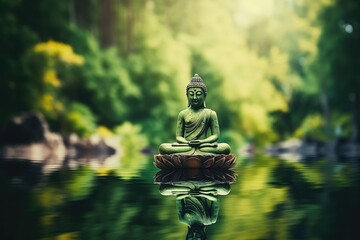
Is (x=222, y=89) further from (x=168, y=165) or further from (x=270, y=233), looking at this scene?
(x=270, y=233)

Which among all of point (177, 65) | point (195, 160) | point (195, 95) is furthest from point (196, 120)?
point (177, 65)

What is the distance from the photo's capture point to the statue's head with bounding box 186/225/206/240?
9.16 feet

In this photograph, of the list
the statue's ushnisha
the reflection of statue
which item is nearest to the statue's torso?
the statue's ushnisha

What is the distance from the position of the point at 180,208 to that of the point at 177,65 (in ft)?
58.8

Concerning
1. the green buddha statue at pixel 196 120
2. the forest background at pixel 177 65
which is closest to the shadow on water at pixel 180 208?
the green buddha statue at pixel 196 120

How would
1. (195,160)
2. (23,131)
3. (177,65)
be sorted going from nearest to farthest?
(195,160)
(23,131)
(177,65)

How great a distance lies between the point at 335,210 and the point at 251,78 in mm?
19422

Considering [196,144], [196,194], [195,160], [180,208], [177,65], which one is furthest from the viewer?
[177,65]

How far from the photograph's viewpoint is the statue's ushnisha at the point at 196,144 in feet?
22.5

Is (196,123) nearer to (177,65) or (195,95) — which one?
(195,95)

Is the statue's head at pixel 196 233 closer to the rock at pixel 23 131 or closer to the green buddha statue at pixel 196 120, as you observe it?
the green buddha statue at pixel 196 120

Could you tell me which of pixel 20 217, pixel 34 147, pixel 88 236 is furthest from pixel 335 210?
pixel 34 147

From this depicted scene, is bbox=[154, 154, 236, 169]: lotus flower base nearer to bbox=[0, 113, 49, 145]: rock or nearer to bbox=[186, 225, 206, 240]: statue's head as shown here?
bbox=[186, 225, 206, 240]: statue's head

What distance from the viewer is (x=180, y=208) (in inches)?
146
